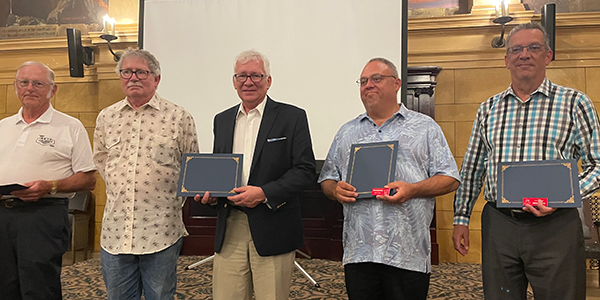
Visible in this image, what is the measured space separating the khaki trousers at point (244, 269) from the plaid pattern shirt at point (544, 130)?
3.08 ft

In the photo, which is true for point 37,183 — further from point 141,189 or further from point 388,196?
point 388,196

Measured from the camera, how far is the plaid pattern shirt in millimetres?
1740

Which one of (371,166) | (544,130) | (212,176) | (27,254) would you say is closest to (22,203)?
(27,254)

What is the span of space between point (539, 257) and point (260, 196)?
1093 millimetres

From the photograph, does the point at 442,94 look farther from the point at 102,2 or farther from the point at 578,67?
the point at 102,2

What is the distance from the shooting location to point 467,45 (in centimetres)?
479

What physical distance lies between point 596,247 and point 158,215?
3.14 metres

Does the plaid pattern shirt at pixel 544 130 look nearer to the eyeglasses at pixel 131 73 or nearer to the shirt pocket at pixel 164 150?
the shirt pocket at pixel 164 150

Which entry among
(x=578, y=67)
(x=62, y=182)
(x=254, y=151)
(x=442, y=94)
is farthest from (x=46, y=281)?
(x=578, y=67)

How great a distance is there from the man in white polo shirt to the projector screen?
1870 mm

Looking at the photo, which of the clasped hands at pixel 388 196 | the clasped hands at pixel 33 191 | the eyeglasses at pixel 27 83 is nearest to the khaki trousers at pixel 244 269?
the clasped hands at pixel 388 196

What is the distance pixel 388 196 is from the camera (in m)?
1.71

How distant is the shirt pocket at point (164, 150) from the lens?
2000 millimetres

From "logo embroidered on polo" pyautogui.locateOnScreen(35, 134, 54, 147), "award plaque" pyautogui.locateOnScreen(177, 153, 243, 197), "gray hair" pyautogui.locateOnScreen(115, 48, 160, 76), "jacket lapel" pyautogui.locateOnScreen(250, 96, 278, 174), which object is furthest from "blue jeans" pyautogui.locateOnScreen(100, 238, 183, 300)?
"gray hair" pyautogui.locateOnScreen(115, 48, 160, 76)
